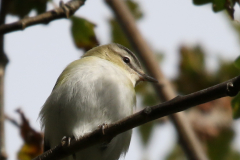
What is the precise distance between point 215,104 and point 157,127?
95cm

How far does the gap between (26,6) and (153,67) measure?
5.35 ft

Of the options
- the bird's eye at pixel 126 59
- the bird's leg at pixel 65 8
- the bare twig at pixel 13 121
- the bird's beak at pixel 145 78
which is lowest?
the bird's beak at pixel 145 78

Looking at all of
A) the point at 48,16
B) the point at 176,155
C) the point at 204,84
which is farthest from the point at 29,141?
the point at 176,155

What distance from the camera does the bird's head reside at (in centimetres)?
537

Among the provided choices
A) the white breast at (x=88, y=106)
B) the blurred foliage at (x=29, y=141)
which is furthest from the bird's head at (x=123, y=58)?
the blurred foliage at (x=29, y=141)

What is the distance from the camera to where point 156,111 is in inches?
92.9

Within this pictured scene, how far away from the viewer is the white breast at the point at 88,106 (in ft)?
12.7

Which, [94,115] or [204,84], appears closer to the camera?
[94,115]

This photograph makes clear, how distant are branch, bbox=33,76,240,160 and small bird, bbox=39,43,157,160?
97 cm

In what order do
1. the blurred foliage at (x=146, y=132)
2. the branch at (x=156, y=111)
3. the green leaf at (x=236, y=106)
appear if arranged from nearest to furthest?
the branch at (x=156, y=111), the green leaf at (x=236, y=106), the blurred foliage at (x=146, y=132)

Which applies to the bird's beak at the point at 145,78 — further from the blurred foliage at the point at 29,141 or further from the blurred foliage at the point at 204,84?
the blurred foliage at the point at 29,141

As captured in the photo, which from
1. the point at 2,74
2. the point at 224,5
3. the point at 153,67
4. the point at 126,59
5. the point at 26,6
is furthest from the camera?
the point at 126,59

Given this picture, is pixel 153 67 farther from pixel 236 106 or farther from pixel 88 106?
pixel 236 106

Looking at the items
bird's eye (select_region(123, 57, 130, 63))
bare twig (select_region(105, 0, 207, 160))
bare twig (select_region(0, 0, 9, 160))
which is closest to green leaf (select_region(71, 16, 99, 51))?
bare twig (select_region(0, 0, 9, 160))
